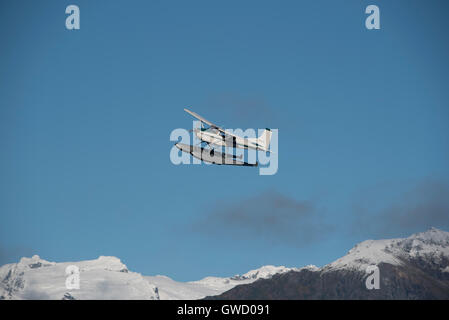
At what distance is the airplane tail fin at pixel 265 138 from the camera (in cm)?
13512

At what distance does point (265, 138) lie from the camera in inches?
5413

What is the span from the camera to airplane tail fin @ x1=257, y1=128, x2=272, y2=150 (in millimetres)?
135125
